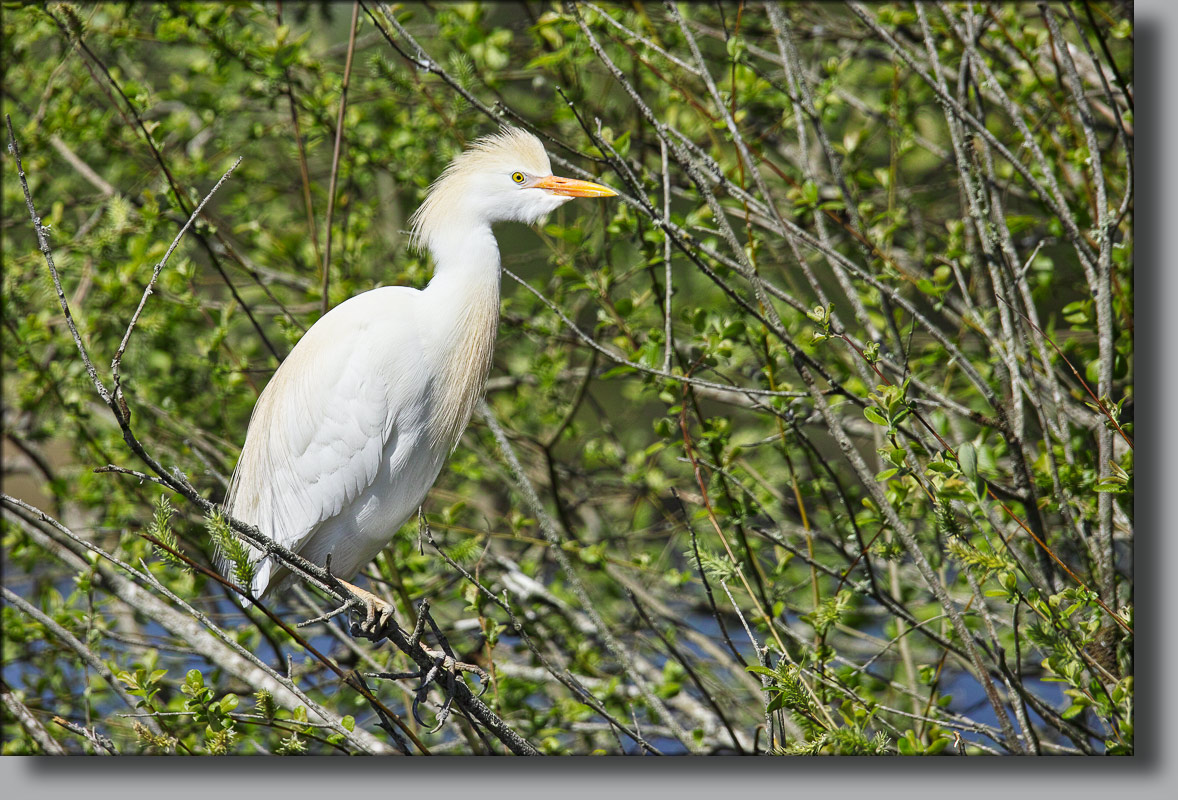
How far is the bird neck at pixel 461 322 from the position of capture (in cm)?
162

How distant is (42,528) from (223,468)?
39cm

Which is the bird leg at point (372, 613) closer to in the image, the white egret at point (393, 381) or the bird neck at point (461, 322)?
the white egret at point (393, 381)

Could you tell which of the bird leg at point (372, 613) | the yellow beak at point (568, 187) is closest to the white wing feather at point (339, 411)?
the bird leg at point (372, 613)

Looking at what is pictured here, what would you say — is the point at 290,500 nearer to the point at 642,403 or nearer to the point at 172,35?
the point at 172,35

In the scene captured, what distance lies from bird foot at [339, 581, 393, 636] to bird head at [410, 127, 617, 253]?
24.6 inches

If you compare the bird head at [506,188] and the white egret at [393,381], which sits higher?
the bird head at [506,188]

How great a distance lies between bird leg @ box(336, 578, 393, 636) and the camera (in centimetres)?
152

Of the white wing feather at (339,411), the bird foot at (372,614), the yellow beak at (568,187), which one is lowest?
the bird foot at (372,614)

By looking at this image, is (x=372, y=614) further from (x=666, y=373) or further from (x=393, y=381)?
(x=666, y=373)

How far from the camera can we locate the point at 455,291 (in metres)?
1.63

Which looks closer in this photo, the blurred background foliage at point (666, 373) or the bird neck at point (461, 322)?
the blurred background foliage at point (666, 373)

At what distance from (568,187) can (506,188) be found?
110 millimetres

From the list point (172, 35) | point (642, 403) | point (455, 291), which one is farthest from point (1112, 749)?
point (172, 35)

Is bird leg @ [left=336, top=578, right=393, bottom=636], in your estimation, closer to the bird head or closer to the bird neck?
→ the bird neck
